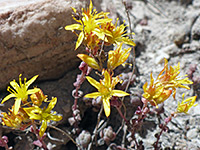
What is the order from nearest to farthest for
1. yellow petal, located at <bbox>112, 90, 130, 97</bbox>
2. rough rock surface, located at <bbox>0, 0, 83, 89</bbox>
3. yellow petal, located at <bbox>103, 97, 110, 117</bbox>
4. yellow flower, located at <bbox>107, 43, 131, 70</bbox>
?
yellow petal, located at <bbox>103, 97, 110, 117</bbox> → yellow petal, located at <bbox>112, 90, 130, 97</bbox> → yellow flower, located at <bbox>107, 43, 131, 70</bbox> → rough rock surface, located at <bbox>0, 0, 83, 89</bbox>

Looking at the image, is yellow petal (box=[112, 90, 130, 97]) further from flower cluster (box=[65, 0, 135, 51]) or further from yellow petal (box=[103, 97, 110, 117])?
flower cluster (box=[65, 0, 135, 51])

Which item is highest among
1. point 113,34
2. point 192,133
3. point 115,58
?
point 113,34

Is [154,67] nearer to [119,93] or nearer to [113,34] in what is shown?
[113,34]

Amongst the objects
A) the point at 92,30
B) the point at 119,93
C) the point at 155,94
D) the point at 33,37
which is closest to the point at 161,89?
the point at 155,94

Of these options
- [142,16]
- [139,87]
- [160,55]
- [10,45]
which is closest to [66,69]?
[10,45]

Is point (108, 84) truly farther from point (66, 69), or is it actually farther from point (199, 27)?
point (199, 27)

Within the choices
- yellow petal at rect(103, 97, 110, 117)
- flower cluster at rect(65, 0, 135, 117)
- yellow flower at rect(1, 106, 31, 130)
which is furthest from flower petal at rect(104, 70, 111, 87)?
yellow flower at rect(1, 106, 31, 130)
